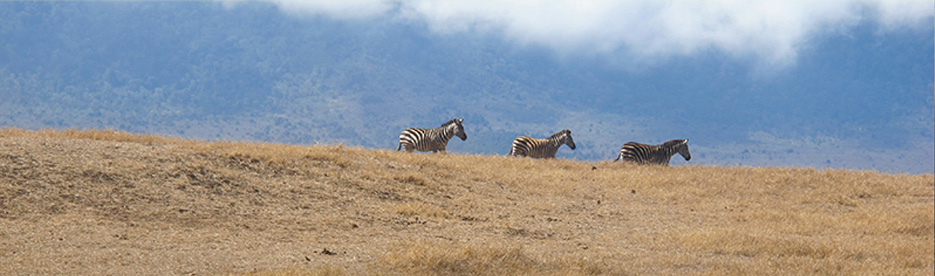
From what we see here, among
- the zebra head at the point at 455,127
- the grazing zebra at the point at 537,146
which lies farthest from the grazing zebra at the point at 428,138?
the grazing zebra at the point at 537,146

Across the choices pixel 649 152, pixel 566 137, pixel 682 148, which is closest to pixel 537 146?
pixel 566 137

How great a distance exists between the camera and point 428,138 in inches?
1136

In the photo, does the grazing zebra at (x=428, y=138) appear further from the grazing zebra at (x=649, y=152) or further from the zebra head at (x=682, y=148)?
the zebra head at (x=682, y=148)

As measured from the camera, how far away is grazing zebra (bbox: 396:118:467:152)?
28594 millimetres

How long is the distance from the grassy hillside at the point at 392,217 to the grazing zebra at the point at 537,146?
5.51 meters

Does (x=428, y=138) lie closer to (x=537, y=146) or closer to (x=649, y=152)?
(x=537, y=146)

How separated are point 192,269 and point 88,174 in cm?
Result: 586

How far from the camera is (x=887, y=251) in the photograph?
16.4 meters

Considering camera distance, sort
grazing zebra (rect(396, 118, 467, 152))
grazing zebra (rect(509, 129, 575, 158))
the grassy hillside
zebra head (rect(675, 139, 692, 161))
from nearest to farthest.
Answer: the grassy hillside → grazing zebra (rect(396, 118, 467, 152)) → grazing zebra (rect(509, 129, 575, 158)) → zebra head (rect(675, 139, 692, 161))

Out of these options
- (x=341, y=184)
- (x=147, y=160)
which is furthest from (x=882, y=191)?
(x=147, y=160)

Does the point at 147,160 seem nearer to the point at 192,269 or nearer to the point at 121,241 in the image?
the point at 121,241

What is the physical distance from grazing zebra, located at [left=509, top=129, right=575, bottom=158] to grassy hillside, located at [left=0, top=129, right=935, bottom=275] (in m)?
5.51

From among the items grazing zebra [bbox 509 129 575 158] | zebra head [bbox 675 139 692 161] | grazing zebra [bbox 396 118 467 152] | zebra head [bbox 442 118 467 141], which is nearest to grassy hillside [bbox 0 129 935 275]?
grazing zebra [bbox 396 118 467 152]

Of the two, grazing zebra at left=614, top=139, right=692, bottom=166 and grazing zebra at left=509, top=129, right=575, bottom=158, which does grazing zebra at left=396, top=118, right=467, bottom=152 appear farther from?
grazing zebra at left=614, top=139, right=692, bottom=166
